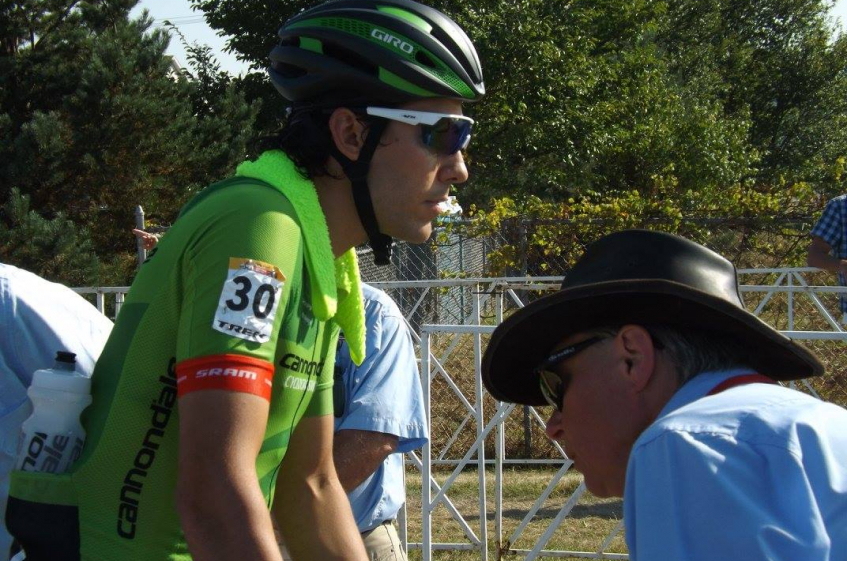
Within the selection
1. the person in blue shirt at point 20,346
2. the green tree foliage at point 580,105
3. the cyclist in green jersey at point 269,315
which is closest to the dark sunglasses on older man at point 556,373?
the cyclist in green jersey at point 269,315

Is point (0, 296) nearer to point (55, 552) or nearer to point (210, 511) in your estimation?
point (55, 552)

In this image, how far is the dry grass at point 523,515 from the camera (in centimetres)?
674

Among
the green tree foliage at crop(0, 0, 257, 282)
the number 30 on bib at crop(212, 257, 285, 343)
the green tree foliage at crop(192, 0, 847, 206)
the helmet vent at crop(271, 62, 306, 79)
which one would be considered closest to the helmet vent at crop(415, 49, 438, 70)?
the helmet vent at crop(271, 62, 306, 79)

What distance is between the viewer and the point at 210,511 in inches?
62.4

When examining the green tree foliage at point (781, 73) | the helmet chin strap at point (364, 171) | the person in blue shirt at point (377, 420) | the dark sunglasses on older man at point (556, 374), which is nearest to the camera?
the dark sunglasses on older man at point (556, 374)

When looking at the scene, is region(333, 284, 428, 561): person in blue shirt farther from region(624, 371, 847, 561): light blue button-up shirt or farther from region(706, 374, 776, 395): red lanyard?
region(624, 371, 847, 561): light blue button-up shirt

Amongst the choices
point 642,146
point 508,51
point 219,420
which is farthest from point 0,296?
point 642,146

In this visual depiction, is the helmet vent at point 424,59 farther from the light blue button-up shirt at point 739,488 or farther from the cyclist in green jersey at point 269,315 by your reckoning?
the light blue button-up shirt at point 739,488

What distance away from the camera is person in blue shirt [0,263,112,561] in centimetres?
216

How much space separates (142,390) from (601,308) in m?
0.77

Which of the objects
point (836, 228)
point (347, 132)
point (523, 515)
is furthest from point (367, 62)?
point (836, 228)

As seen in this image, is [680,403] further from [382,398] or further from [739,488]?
[382,398]

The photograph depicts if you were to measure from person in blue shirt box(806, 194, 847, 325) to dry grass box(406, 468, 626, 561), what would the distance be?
230 centimetres

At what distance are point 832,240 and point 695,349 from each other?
6.46 m
